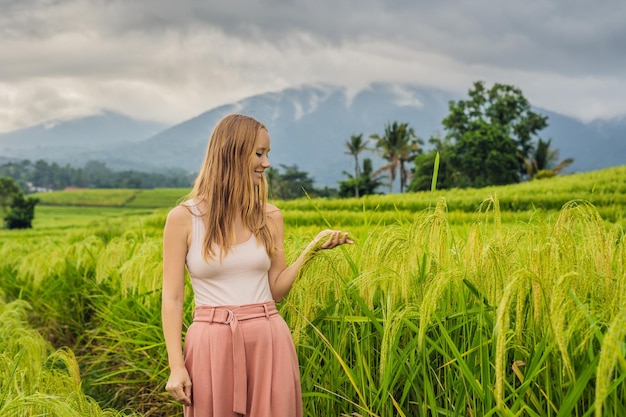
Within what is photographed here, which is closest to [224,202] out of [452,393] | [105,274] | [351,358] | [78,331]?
[351,358]

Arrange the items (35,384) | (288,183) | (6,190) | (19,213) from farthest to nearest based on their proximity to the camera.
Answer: (288,183)
(6,190)
(19,213)
(35,384)

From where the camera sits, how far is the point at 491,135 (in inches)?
1567

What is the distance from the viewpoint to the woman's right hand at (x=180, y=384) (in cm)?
227

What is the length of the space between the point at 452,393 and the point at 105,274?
157 inches

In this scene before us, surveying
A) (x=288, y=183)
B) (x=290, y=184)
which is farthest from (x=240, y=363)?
(x=290, y=184)

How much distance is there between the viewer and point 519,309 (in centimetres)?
185

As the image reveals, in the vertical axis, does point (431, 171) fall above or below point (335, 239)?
above

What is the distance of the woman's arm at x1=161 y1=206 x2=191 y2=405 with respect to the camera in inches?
91.1

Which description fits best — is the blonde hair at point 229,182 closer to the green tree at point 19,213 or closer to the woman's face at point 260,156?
the woman's face at point 260,156

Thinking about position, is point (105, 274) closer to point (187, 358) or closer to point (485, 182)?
point (187, 358)

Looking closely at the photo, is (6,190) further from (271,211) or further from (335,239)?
(335,239)

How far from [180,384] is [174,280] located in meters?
0.36

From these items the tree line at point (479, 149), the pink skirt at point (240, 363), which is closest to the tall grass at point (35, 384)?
the pink skirt at point (240, 363)

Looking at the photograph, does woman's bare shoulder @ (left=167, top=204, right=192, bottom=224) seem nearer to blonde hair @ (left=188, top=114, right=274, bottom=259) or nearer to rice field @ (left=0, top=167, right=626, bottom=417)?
blonde hair @ (left=188, top=114, right=274, bottom=259)
